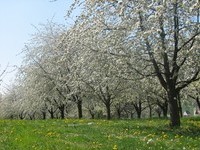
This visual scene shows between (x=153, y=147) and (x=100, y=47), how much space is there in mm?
10563

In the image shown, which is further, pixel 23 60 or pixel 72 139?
pixel 23 60

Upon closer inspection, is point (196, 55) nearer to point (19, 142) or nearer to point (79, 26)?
point (79, 26)

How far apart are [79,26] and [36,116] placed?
60.4 m

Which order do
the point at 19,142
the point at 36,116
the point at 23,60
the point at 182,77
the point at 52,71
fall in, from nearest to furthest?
the point at 19,142 → the point at 182,77 → the point at 52,71 → the point at 23,60 → the point at 36,116

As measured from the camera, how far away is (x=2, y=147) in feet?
50.9

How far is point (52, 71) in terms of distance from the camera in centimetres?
4934

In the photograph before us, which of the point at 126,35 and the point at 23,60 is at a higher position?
the point at 23,60

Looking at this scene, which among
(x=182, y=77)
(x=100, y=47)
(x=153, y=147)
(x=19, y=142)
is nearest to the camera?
(x=153, y=147)

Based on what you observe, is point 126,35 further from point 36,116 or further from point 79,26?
point 36,116

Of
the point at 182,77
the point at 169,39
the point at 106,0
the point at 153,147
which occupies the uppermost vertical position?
the point at 106,0

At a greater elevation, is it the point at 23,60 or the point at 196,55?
the point at 23,60

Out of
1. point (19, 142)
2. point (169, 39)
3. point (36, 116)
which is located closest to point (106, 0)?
point (169, 39)

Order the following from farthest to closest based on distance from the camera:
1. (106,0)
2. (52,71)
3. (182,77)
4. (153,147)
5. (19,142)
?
(52,71) → (182,77) → (106,0) → (19,142) → (153,147)

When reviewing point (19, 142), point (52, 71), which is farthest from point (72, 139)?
point (52, 71)
